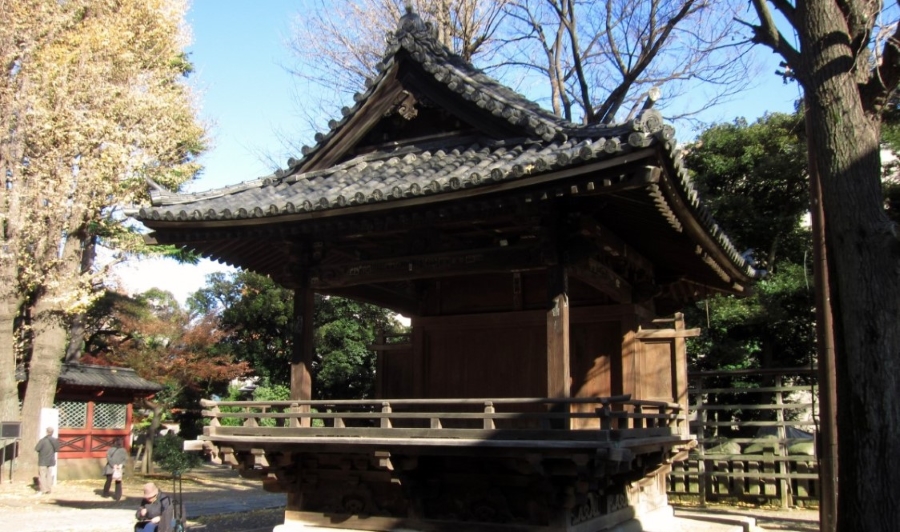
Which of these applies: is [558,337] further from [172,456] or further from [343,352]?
[343,352]

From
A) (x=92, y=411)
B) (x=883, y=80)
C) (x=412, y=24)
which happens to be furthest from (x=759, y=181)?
(x=92, y=411)

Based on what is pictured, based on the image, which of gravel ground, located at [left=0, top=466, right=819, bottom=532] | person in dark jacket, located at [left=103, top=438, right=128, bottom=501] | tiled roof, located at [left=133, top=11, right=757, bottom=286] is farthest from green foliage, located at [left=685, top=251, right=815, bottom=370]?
person in dark jacket, located at [left=103, top=438, right=128, bottom=501]

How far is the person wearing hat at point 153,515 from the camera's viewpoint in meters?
9.44

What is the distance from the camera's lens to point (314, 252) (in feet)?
36.2

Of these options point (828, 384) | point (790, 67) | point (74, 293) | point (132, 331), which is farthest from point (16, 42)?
point (828, 384)

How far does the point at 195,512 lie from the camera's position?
57.4ft

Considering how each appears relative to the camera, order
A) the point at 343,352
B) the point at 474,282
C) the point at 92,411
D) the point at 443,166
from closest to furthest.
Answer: the point at 443,166 → the point at 474,282 → the point at 92,411 → the point at 343,352

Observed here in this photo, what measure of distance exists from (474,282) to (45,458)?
44.9 ft

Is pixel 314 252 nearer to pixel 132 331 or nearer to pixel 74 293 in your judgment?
pixel 74 293

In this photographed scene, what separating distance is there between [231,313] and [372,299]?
2015 centimetres

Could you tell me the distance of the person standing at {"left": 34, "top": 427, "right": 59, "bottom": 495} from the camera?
19688 millimetres

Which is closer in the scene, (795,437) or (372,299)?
(372,299)

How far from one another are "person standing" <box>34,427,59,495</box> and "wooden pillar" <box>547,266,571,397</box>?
A: 15892 mm

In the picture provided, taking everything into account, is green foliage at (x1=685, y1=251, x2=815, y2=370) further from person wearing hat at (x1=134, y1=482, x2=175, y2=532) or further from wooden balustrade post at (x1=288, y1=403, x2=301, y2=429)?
person wearing hat at (x1=134, y1=482, x2=175, y2=532)
